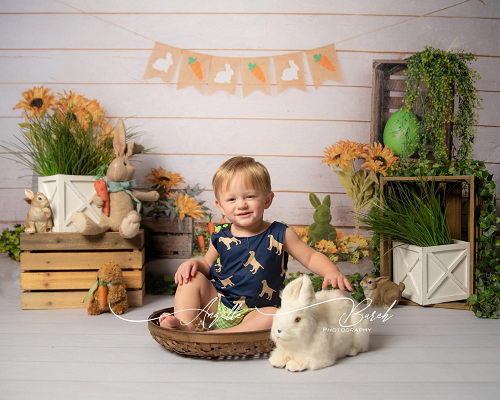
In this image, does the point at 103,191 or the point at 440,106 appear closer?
the point at 103,191

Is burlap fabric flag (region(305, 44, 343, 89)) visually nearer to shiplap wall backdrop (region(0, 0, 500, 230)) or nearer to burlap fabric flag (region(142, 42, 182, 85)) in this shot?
shiplap wall backdrop (region(0, 0, 500, 230))

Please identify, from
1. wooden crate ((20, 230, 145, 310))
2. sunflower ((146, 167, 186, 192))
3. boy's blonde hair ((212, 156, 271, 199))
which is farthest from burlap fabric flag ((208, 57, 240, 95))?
boy's blonde hair ((212, 156, 271, 199))

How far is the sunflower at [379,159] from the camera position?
2389 mm

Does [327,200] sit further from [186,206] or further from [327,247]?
[186,206]

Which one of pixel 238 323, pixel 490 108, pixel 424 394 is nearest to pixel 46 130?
pixel 238 323

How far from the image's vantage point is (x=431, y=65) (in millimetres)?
2268

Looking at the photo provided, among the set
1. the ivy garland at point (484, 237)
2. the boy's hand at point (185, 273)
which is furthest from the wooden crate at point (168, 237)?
the ivy garland at point (484, 237)

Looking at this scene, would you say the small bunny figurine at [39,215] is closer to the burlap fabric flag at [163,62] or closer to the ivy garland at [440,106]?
the burlap fabric flag at [163,62]

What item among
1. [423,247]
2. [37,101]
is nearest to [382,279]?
[423,247]

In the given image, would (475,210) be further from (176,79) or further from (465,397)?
(176,79)

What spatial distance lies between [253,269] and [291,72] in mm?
1357

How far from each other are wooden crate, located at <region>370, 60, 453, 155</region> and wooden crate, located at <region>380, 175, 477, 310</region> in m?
0.43

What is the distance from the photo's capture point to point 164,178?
8.04 feet

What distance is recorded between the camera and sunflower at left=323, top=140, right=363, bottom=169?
240 centimetres
